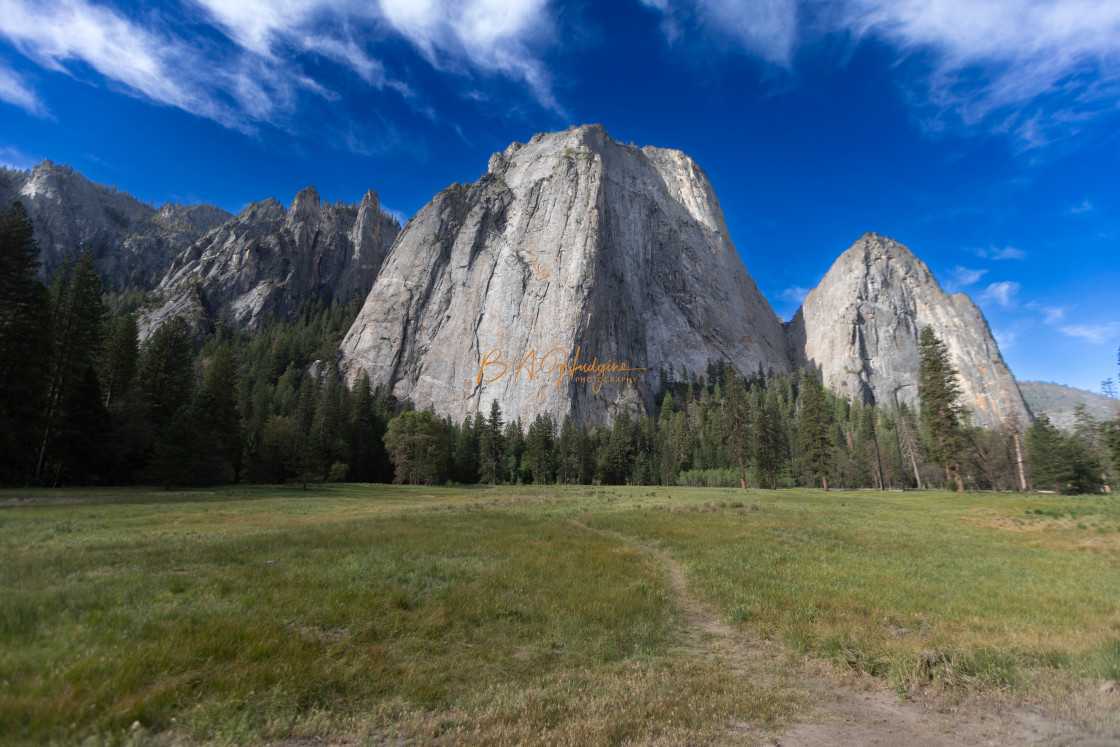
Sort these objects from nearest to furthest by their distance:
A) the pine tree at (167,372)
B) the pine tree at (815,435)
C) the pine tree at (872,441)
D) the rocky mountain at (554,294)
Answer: the pine tree at (167,372)
the pine tree at (815,435)
the pine tree at (872,441)
the rocky mountain at (554,294)

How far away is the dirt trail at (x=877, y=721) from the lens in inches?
211

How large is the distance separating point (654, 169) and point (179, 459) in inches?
7223

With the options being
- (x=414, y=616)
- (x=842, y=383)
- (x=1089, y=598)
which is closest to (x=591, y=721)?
(x=414, y=616)

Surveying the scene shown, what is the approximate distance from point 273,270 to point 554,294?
121 m

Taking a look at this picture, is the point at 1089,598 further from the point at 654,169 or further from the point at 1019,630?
the point at 654,169

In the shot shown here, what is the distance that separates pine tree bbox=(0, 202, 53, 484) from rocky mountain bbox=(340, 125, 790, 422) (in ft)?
313

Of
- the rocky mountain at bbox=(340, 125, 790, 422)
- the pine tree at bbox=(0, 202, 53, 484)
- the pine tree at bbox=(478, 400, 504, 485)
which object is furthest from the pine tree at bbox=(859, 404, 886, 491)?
the pine tree at bbox=(0, 202, 53, 484)

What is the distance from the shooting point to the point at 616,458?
100500 mm

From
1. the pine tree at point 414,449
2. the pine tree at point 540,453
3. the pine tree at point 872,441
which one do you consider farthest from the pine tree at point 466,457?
the pine tree at point 872,441

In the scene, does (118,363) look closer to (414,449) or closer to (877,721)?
(414,449)

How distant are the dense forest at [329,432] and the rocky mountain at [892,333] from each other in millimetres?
38575

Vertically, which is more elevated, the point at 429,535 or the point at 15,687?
the point at 15,687

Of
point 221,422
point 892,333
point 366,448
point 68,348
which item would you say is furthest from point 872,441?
point 68,348

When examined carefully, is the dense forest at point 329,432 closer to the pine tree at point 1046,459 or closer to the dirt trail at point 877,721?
the pine tree at point 1046,459
